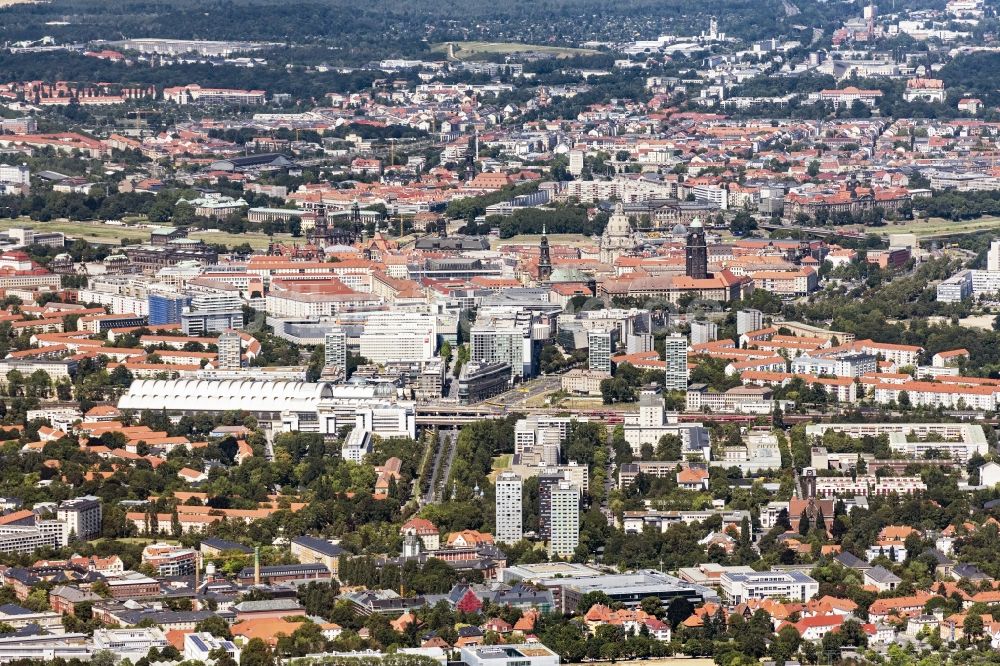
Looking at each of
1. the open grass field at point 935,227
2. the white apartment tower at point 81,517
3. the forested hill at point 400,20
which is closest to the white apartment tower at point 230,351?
the white apartment tower at point 81,517

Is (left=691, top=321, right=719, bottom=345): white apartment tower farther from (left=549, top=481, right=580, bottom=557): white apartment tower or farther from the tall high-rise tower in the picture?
(left=549, top=481, right=580, bottom=557): white apartment tower

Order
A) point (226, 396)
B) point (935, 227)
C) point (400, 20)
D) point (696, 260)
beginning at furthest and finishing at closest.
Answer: point (400, 20) → point (935, 227) → point (696, 260) → point (226, 396)

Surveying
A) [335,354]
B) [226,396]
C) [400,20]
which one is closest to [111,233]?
[335,354]

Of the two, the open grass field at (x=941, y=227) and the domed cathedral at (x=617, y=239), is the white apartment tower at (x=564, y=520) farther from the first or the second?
the open grass field at (x=941, y=227)

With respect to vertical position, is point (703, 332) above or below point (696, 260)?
below

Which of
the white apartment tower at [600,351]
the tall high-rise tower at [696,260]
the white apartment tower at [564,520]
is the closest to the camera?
the white apartment tower at [564,520]

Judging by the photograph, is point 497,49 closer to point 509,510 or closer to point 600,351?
point 600,351

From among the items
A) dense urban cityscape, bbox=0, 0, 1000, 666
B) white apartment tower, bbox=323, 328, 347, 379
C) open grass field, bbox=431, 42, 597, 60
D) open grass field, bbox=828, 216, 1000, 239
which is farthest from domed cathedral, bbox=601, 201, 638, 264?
open grass field, bbox=431, 42, 597, 60
